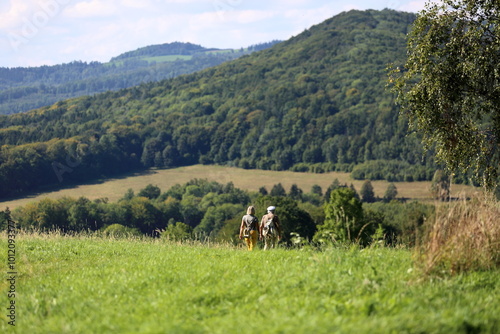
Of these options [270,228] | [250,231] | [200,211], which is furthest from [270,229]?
[200,211]

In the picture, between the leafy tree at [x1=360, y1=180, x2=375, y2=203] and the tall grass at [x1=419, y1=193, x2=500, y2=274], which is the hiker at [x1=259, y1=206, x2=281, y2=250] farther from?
the leafy tree at [x1=360, y1=180, x2=375, y2=203]

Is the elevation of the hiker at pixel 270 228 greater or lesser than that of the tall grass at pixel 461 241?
lesser

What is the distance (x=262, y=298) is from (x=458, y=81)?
14231mm

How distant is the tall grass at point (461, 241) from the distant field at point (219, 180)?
125926 millimetres

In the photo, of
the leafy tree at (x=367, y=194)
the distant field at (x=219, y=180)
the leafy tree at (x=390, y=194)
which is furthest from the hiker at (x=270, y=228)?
the leafy tree at (x=367, y=194)

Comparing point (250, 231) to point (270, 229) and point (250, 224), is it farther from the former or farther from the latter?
point (270, 229)

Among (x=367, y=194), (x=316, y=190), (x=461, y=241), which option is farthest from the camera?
(x=316, y=190)

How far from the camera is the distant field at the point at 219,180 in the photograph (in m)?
144

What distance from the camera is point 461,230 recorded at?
9562 mm

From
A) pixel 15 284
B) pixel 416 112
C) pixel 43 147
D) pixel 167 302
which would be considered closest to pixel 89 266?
pixel 15 284

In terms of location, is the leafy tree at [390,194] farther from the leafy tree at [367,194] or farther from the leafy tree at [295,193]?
the leafy tree at [295,193]

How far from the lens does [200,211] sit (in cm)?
12262

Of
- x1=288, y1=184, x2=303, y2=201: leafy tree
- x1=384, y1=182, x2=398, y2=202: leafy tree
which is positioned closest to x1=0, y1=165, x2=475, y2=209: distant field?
x1=384, y1=182, x2=398, y2=202: leafy tree

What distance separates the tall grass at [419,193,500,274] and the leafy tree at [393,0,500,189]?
931 cm
